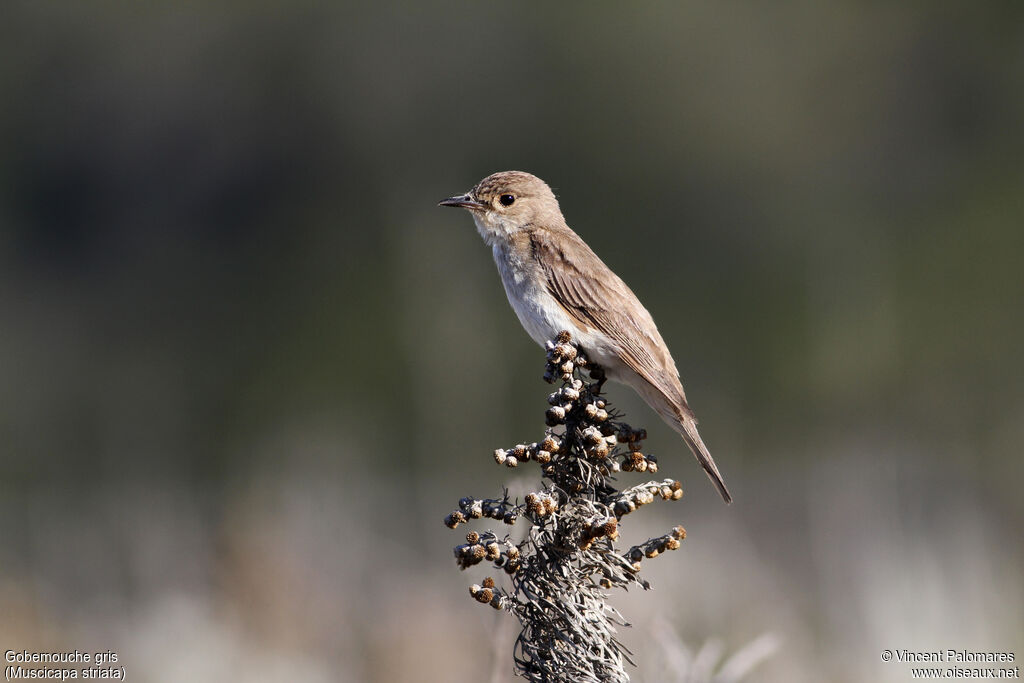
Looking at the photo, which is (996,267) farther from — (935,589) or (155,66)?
(155,66)

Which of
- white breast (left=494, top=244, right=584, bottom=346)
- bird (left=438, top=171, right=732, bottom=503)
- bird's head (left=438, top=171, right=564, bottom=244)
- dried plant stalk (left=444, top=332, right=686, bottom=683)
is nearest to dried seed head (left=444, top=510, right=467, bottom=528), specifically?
dried plant stalk (left=444, top=332, right=686, bottom=683)

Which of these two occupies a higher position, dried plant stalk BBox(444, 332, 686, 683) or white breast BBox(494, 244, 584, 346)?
white breast BBox(494, 244, 584, 346)

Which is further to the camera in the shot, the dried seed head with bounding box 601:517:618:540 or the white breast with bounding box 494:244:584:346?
the white breast with bounding box 494:244:584:346

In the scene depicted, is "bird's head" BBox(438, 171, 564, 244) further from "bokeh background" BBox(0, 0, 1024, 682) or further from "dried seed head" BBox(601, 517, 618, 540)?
"dried seed head" BBox(601, 517, 618, 540)

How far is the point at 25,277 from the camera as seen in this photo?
18.6m

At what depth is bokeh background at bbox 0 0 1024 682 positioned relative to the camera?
5762 mm

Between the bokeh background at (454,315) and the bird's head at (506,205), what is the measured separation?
56.6 inches

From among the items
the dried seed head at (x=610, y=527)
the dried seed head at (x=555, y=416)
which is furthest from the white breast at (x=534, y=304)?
the dried seed head at (x=610, y=527)

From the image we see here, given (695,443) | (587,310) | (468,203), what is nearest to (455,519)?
(695,443)

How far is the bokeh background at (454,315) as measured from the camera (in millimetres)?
5762

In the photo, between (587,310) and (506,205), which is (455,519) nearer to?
(587,310)

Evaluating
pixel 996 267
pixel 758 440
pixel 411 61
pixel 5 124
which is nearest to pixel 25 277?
pixel 5 124

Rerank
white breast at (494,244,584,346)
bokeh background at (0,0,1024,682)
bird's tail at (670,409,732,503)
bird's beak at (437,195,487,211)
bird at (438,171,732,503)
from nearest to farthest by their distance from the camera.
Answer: bird's tail at (670,409,732,503) → bird at (438,171,732,503) → white breast at (494,244,584,346) → bird's beak at (437,195,487,211) → bokeh background at (0,0,1024,682)

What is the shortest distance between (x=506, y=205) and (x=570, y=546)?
2.58 meters
